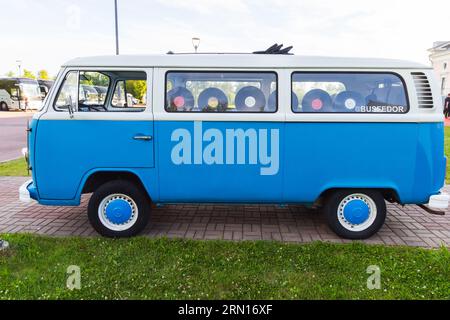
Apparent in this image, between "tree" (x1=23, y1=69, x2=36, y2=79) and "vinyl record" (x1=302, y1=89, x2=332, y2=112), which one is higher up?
"tree" (x1=23, y1=69, x2=36, y2=79)

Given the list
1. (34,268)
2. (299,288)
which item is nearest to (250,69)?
(299,288)

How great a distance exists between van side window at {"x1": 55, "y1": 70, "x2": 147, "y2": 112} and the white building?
6237 centimetres

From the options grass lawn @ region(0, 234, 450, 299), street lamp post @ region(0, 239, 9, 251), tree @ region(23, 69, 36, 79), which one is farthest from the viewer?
tree @ region(23, 69, 36, 79)

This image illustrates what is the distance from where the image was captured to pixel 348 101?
4.16 m

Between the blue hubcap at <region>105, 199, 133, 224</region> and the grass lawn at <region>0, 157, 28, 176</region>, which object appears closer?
the blue hubcap at <region>105, 199, 133, 224</region>

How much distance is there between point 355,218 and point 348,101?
1434 mm

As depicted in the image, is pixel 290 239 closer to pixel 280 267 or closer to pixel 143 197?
pixel 280 267

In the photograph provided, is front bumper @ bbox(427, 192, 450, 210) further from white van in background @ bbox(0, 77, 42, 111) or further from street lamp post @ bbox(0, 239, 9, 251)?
white van in background @ bbox(0, 77, 42, 111)

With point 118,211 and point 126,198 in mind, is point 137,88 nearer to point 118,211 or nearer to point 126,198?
point 126,198

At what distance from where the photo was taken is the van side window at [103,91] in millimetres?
4211

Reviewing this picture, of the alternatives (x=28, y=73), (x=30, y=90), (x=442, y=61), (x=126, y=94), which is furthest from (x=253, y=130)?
(x=28, y=73)

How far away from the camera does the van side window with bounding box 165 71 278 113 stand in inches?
165

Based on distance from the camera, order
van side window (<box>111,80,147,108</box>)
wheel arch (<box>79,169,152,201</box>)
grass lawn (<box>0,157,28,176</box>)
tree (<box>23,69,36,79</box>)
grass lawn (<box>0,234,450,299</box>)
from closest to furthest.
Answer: grass lawn (<box>0,234,450,299</box>) → wheel arch (<box>79,169,152,201</box>) → van side window (<box>111,80,147,108</box>) → grass lawn (<box>0,157,28,176</box>) → tree (<box>23,69,36,79</box>)

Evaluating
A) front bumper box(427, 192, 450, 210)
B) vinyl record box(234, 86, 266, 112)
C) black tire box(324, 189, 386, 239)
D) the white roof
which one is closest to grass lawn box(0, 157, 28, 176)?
the white roof
